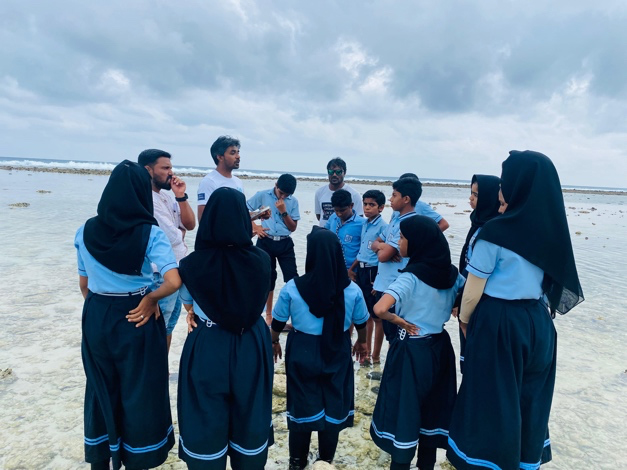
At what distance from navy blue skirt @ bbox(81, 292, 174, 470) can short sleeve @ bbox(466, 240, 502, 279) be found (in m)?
2.25

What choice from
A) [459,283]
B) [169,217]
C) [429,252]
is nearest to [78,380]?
[169,217]

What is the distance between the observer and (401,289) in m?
2.72

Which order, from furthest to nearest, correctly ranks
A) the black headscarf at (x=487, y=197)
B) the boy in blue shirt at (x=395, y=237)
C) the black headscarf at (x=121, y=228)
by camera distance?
the boy in blue shirt at (x=395, y=237), the black headscarf at (x=487, y=197), the black headscarf at (x=121, y=228)

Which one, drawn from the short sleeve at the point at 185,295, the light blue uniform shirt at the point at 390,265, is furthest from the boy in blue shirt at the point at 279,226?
the short sleeve at the point at 185,295

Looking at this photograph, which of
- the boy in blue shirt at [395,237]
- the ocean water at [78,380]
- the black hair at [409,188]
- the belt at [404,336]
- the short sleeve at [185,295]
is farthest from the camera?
the black hair at [409,188]

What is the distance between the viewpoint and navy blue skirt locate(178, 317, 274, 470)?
7.96 ft

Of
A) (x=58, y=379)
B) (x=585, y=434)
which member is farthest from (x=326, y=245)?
(x=58, y=379)

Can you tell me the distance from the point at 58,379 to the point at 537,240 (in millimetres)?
4779

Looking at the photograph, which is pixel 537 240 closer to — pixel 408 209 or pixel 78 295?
pixel 408 209

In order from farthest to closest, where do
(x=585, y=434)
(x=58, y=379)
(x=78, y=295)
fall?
(x=78, y=295) < (x=58, y=379) < (x=585, y=434)

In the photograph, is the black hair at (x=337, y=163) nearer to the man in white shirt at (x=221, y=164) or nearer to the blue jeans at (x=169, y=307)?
the man in white shirt at (x=221, y=164)

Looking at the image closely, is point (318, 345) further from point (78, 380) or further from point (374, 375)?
point (78, 380)

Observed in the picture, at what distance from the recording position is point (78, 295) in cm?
683

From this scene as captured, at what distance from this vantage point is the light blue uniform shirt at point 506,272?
243 cm
